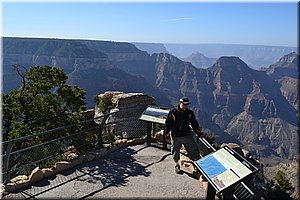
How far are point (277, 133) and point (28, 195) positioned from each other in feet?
553

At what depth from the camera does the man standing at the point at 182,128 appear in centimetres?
734

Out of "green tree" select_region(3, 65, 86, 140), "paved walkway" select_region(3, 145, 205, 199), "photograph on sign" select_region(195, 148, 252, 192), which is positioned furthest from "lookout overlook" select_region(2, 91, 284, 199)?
"green tree" select_region(3, 65, 86, 140)

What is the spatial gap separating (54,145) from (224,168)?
16.6ft

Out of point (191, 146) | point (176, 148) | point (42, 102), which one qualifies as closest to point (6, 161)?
point (176, 148)

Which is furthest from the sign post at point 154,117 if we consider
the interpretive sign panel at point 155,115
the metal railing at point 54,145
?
the metal railing at point 54,145

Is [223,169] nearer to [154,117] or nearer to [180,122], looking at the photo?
[180,122]

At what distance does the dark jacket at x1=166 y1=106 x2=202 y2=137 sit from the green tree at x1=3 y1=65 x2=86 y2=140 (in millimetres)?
5885

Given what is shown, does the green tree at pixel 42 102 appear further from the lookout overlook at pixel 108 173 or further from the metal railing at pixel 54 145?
the lookout overlook at pixel 108 173

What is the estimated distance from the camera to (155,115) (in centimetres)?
929

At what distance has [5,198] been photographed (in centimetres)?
633

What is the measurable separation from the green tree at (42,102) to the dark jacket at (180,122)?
232 inches

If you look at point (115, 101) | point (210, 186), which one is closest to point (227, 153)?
point (210, 186)

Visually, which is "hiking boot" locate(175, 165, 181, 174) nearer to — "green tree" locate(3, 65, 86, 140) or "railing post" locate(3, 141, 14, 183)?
"railing post" locate(3, 141, 14, 183)

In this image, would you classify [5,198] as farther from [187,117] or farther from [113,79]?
[113,79]
